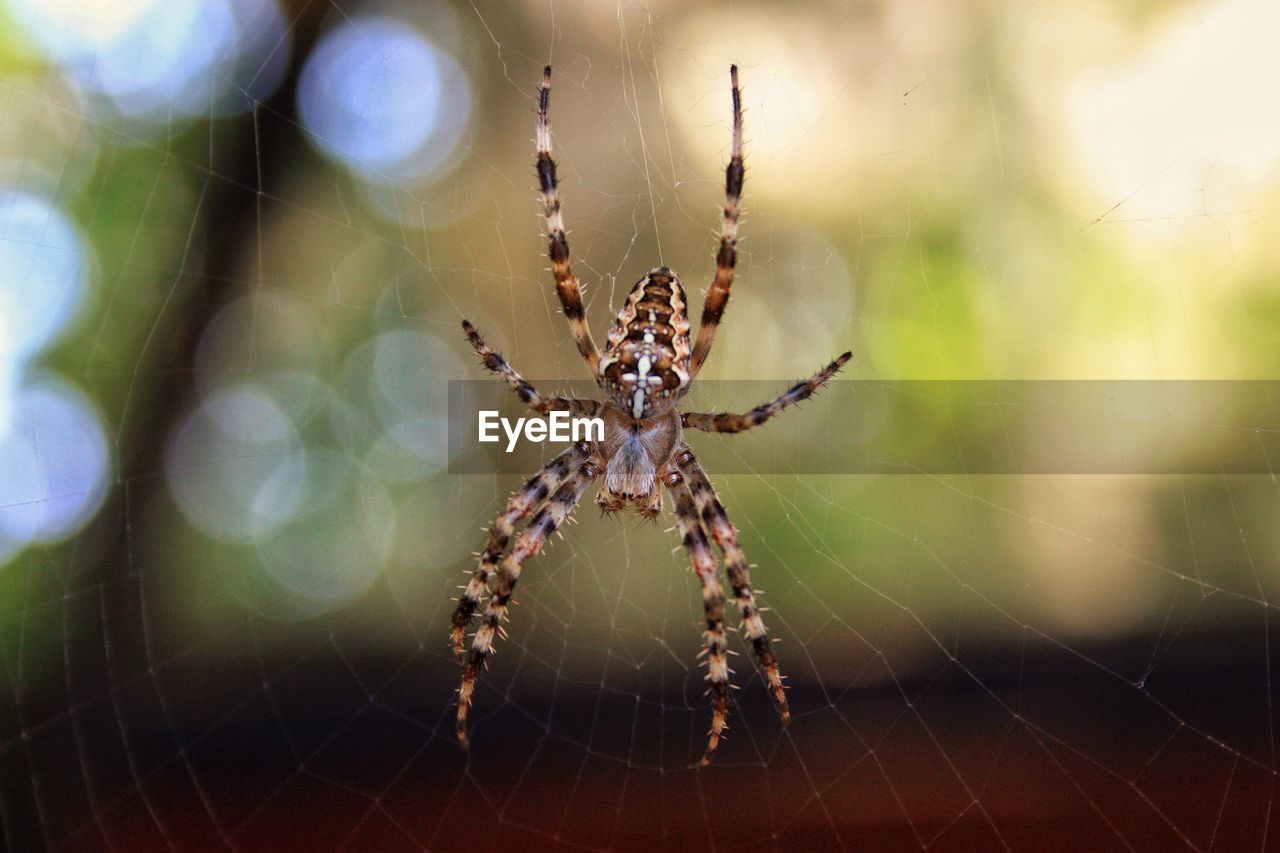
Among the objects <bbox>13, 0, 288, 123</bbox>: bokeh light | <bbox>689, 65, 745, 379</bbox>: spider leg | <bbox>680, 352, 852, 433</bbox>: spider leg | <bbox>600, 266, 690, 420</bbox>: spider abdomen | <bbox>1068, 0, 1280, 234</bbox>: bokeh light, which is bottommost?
<bbox>680, 352, 852, 433</bbox>: spider leg

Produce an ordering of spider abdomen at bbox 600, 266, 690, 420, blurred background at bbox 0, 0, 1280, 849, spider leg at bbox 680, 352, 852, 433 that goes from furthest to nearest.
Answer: blurred background at bbox 0, 0, 1280, 849
spider abdomen at bbox 600, 266, 690, 420
spider leg at bbox 680, 352, 852, 433

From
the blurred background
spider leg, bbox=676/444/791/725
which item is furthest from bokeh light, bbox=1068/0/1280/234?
spider leg, bbox=676/444/791/725

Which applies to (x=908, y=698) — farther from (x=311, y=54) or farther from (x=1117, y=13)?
(x=311, y=54)

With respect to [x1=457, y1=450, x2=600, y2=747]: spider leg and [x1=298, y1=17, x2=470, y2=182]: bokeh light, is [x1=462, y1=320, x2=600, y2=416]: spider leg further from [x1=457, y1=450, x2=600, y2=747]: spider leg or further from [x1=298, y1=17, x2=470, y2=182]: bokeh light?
[x1=298, y1=17, x2=470, y2=182]: bokeh light

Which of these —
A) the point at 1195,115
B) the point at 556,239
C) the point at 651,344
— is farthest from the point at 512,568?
the point at 1195,115

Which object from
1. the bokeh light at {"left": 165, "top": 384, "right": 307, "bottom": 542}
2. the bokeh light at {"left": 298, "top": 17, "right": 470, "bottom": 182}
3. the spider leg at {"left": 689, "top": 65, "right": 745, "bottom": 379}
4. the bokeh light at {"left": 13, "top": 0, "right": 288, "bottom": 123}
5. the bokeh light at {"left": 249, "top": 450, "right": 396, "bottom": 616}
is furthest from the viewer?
the bokeh light at {"left": 249, "top": 450, "right": 396, "bottom": 616}

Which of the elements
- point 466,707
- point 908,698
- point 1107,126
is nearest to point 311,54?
point 466,707
